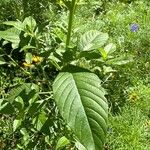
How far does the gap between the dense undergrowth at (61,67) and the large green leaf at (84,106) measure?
0.20 metres

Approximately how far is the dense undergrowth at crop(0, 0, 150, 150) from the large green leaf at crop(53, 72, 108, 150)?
0.65ft

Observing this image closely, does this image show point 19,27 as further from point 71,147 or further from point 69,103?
point 71,147

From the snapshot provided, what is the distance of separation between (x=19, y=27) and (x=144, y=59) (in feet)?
7.11

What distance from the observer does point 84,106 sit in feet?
3.90

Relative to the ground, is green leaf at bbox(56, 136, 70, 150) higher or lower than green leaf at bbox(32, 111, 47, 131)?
lower

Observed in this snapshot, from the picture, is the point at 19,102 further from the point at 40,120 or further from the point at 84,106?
the point at 84,106

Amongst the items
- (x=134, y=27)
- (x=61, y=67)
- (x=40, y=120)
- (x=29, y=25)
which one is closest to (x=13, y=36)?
(x=29, y=25)

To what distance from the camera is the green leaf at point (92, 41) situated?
1571 millimetres

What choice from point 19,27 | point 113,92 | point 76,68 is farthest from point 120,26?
point 76,68

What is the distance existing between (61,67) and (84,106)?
1.50 feet

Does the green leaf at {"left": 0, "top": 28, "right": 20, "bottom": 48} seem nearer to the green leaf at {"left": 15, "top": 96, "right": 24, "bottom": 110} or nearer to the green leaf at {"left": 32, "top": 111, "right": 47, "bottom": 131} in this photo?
the green leaf at {"left": 15, "top": 96, "right": 24, "bottom": 110}

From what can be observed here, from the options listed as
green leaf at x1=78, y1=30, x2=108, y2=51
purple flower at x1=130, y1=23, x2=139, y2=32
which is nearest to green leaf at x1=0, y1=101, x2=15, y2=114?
green leaf at x1=78, y1=30, x2=108, y2=51

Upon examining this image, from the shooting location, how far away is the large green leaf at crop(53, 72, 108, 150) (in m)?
1.11

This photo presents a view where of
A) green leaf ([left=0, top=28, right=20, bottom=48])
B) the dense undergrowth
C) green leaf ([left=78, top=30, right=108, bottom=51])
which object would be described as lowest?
the dense undergrowth
